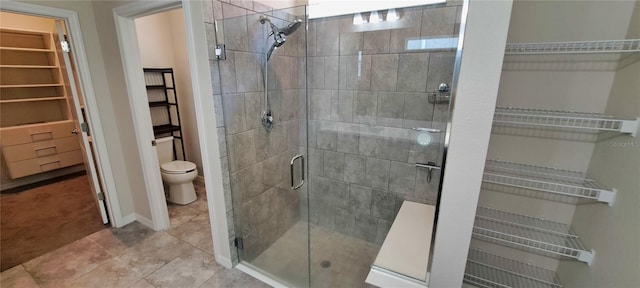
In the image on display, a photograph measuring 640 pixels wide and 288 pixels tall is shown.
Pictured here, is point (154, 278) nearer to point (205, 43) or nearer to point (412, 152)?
point (205, 43)

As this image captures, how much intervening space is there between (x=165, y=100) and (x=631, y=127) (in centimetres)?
427

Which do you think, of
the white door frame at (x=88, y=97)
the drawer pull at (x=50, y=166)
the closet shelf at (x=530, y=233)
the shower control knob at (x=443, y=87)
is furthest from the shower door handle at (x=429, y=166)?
the drawer pull at (x=50, y=166)

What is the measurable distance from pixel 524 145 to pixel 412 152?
28.8 inches

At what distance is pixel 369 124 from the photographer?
88.1 inches

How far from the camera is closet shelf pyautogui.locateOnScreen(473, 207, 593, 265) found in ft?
4.56

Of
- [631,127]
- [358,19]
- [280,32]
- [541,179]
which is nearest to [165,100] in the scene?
[280,32]

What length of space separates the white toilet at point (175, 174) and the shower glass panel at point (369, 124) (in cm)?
155

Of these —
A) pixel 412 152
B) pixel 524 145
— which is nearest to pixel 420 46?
pixel 412 152

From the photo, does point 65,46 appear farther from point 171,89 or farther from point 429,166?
point 429,166

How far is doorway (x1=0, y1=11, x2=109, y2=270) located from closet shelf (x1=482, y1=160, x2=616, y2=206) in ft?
11.0

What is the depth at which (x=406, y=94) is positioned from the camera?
2.01 m

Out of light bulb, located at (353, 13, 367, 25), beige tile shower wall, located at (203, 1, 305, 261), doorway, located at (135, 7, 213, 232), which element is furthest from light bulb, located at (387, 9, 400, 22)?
doorway, located at (135, 7, 213, 232)

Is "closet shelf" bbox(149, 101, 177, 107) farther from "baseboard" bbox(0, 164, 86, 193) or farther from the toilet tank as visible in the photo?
"baseboard" bbox(0, 164, 86, 193)

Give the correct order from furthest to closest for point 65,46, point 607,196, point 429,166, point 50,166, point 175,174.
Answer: point 50,166
point 175,174
point 65,46
point 429,166
point 607,196
